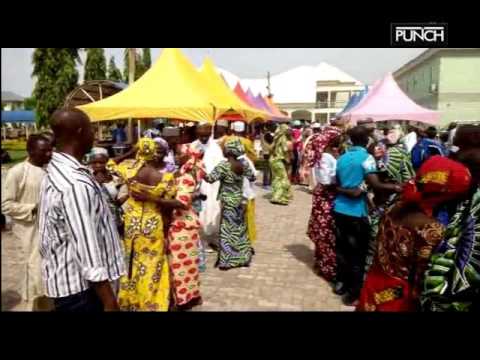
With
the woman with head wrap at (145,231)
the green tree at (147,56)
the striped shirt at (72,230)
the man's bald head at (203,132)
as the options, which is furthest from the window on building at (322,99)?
the striped shirt at (72,230)

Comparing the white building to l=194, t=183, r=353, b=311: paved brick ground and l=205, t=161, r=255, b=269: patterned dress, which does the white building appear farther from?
l=205, t=161, r=255, b=269: patterned dress

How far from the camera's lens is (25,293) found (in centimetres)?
301

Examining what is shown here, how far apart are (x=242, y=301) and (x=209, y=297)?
1.17ft

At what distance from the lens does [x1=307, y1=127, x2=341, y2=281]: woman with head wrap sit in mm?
4285

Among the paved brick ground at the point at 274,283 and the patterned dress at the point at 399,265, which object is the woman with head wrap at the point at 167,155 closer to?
the paved brick ground at the point at 274,283

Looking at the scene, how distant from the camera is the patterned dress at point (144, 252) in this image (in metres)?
3.22

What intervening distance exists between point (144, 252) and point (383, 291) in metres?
1.93

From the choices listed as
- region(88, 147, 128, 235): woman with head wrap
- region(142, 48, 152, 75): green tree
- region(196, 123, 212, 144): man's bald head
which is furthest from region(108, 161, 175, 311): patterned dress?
region(196, 123, 212, 144): man's bald head

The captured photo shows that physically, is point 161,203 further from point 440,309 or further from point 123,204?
point 440,309
